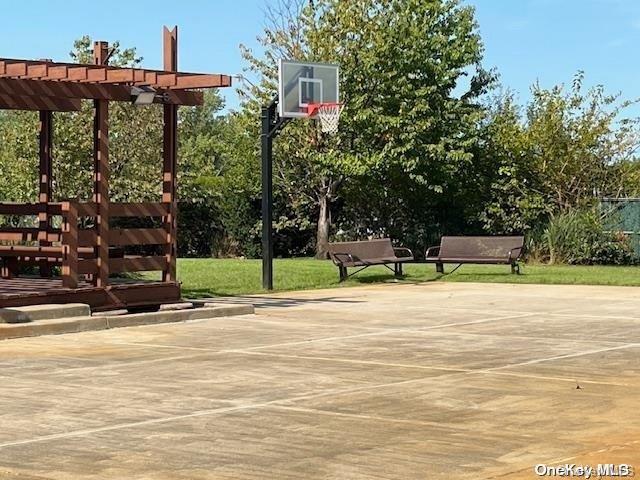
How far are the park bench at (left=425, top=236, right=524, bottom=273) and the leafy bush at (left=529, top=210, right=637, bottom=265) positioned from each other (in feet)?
16.5

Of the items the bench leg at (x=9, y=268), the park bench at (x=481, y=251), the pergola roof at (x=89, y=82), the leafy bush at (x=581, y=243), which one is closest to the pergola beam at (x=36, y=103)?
the pergola roof at (x=89, y=82)

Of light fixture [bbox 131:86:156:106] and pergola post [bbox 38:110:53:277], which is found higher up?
light fixture [bbox 131:86:156:106]

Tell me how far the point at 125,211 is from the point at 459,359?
614cm

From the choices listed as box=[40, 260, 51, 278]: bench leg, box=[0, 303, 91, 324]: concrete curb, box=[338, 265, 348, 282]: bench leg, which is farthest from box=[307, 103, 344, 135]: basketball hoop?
box=[0, 303, 91, 324]: concrete curb

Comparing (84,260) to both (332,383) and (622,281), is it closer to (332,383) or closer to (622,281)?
(332,383)

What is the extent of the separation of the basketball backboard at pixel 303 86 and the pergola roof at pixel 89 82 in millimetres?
5206

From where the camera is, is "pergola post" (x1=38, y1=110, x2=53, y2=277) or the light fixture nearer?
the light fixture

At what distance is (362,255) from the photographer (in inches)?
958

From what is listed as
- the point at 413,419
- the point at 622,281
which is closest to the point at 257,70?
the point at 622,281

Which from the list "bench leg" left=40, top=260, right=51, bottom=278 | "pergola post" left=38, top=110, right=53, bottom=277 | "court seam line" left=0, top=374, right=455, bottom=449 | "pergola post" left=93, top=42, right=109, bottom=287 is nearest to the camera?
"court seam line" left=0, top=374, right=455, bottom=449

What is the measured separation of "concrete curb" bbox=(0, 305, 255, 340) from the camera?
46.4 ft

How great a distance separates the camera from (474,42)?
34.8m

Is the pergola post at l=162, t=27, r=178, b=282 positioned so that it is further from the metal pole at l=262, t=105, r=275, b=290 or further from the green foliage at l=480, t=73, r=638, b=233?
the green foliage at l=480, t=73, r=638, b=233

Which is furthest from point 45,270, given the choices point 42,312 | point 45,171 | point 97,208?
point 42,312
